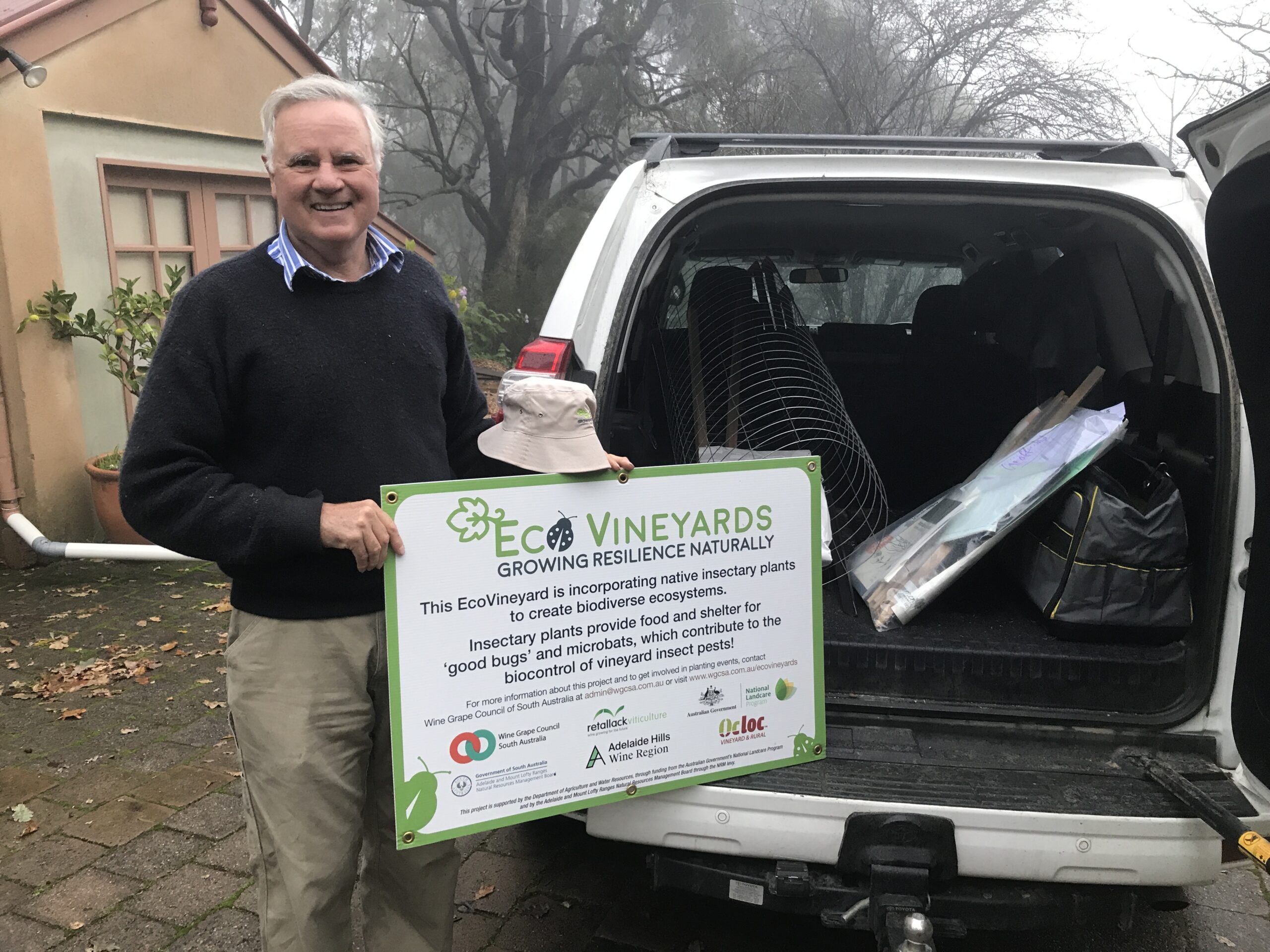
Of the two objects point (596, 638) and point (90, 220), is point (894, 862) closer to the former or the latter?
point (596, 638)

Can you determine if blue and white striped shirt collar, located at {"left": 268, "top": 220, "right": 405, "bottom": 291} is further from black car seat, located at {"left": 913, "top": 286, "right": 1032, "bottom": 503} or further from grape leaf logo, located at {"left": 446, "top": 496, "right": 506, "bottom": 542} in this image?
black car seat, located at {"left": 913, "top": 286, "right": 1032, "bottom": 503}

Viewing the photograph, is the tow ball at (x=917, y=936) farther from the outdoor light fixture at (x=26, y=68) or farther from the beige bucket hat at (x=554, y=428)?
the outdoor light fixture at (x=26, y=68)

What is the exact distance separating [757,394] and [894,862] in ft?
5.45

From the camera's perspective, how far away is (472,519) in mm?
1764

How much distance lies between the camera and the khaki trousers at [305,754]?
5.75 feet

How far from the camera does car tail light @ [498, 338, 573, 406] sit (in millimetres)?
2164

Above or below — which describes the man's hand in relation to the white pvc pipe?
above

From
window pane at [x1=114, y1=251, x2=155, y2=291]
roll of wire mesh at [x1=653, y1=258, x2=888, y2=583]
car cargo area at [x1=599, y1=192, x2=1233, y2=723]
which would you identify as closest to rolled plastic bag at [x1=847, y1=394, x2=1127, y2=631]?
car cargo area at [x1=599, y1=192, x2=1233, y2=723]

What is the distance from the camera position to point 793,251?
4.04 meters

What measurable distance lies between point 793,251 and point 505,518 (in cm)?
265

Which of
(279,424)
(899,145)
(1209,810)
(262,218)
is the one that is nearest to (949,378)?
(899,145)

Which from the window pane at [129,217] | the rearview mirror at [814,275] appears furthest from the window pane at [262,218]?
the rearview mirror at [814,275]

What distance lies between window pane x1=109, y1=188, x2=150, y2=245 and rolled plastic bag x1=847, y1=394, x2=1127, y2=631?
18.1 feet

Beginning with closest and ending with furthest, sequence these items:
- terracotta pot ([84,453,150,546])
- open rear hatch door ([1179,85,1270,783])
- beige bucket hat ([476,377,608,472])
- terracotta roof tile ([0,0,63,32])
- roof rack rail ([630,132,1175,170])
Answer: open rear hatch door ([1179,85,1270,783]), beige bucket hat ([476,377,608,472]), roof rack rail ([630,132,1175,170]), terracotta roof tile ([0,0,63,32]), terracotta pot ([84,453,150,546])
